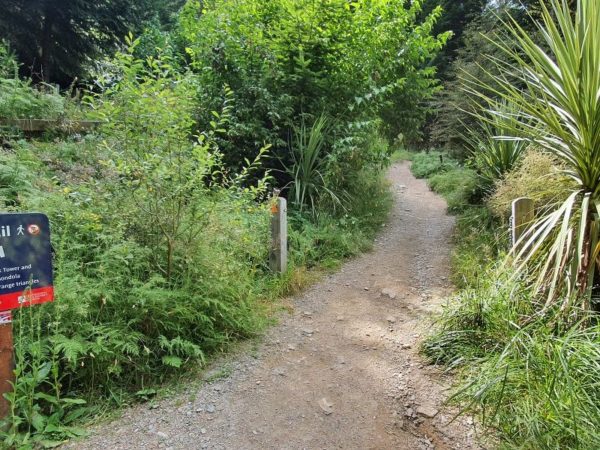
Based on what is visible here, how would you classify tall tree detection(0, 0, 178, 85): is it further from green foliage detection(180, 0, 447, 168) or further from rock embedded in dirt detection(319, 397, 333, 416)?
rock embedded in dirt detection(319, 397, 333, 416)

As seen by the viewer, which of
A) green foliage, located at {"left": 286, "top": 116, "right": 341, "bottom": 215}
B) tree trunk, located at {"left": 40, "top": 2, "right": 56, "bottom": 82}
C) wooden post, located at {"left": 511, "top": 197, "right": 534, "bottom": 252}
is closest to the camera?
wooden post, located at {"left": 511, "top": 197, "right": 534, "bottom": 252}

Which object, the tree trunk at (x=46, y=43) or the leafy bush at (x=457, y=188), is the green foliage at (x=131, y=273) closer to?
the leafy bush at (x=457, y=188)

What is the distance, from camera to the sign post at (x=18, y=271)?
202cm

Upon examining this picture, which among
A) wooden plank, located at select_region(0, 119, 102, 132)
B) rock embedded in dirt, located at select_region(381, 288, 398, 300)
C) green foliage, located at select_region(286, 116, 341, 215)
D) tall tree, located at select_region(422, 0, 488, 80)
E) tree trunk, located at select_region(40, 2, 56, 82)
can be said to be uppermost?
tall tree, located at select_region(422, 0, 488, 80)

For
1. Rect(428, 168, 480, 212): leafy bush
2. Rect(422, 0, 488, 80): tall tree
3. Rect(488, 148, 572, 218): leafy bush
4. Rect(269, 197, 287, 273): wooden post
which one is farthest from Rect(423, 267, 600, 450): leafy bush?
Rect(422, 0, 488, 80): tall tree

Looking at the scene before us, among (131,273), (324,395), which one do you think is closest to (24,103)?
(131,273)

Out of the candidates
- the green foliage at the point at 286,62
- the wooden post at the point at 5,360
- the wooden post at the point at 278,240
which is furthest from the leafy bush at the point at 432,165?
the wooden post at the point at 5,360

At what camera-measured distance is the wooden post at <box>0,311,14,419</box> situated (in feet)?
6.64

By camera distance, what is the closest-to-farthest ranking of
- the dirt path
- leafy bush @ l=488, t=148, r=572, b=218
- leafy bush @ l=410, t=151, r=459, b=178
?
the dirt path < leafy bush @ l=488, t=148, r=572, b=218 < leafy bush @ l=410, t=151, r=459, b=178

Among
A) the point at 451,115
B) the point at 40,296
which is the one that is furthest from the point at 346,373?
the point at 451,115

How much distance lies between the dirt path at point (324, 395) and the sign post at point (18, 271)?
2.07 ft

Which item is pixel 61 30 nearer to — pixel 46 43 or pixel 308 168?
pixel 46 43

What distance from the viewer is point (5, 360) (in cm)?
204

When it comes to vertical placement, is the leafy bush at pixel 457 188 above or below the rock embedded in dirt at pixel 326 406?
above
